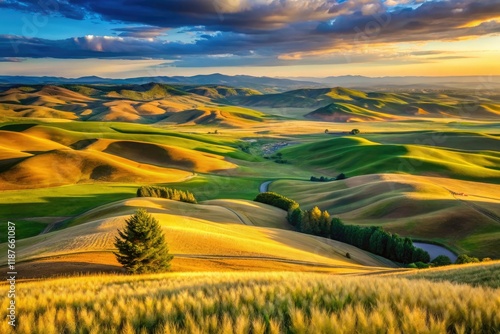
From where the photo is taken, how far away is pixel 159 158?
145m

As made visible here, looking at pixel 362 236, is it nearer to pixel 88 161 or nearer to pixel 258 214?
pixel 258 214

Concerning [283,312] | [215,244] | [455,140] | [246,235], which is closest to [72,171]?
[246,235]

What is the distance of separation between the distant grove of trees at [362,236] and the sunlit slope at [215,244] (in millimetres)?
3061

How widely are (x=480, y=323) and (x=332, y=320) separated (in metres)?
2.91

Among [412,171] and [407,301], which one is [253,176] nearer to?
[412,171]

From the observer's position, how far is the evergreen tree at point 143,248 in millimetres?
27188

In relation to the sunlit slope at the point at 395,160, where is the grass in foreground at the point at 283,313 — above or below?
below

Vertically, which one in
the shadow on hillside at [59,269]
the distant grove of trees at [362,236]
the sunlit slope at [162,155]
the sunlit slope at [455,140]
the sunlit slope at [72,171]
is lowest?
the shadow on hillside at [59,269]

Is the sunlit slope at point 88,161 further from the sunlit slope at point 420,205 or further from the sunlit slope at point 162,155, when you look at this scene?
the sunlit slope at point 420,205

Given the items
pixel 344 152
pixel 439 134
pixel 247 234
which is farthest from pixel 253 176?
pixel 439 134

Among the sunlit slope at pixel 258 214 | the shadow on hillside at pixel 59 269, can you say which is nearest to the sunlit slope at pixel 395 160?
the sunlit slope at pixel 258 214

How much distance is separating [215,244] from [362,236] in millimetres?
33860

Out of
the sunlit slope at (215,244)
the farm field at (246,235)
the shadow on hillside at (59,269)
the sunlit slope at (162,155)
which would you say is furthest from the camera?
the sunlit slope at (162,155)

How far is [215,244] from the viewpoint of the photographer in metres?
38.0
